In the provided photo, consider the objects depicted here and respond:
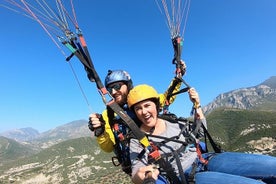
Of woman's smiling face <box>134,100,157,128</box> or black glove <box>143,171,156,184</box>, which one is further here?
woman's smiling face <box>134,100,157,128</box>

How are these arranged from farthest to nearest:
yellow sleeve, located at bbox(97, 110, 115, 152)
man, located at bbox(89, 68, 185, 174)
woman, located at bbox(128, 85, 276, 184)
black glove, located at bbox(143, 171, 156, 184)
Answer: yellow sleeve, located at bbox(97, 110, 115, 152) → man, located at bbox(89, 68, 185, 174) → woman, located at bbox(128, 85, 276, 184) → black glove, located at bbox(143, 171, 156, 184)

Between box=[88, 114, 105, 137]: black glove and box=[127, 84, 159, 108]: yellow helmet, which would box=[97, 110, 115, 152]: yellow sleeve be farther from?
box=[127, 84, 159, 108]: yellow helmet

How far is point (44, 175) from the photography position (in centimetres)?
18875

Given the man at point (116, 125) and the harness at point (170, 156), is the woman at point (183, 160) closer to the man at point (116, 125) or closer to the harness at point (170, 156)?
the harness at point (170, 156)

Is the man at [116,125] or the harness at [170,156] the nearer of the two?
the harness at [170,156]

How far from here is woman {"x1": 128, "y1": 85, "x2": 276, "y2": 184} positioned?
4.25 metres

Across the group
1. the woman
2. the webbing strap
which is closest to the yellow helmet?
the woman

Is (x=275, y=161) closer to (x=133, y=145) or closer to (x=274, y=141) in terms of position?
(x=133, y=145)

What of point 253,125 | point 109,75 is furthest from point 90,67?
point 253,125

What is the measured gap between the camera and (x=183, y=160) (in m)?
4.96

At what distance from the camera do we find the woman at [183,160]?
425 centimetres

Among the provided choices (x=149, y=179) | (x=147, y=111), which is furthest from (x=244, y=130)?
(x=149, y=179)

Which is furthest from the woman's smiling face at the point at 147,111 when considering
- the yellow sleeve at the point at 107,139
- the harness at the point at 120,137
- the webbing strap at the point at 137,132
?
the yellow sleeve at the point at 107,139

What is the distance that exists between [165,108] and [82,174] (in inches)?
6864
